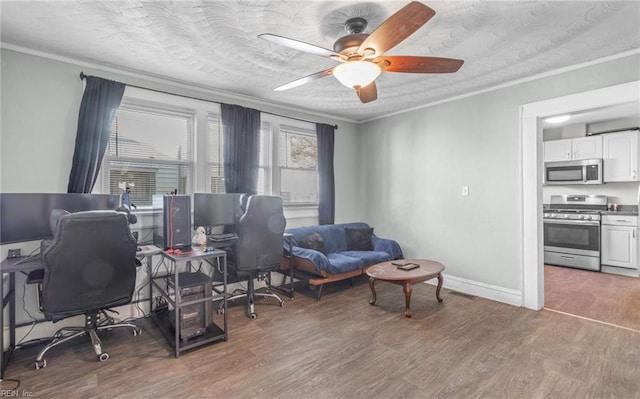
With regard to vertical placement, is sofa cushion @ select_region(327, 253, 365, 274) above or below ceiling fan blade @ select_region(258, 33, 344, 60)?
below

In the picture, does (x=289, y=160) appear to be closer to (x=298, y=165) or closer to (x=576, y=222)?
(x=298, y=165)

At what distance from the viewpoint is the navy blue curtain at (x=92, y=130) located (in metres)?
2.87

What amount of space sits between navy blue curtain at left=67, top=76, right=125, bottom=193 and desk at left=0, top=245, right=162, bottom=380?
0.77 m

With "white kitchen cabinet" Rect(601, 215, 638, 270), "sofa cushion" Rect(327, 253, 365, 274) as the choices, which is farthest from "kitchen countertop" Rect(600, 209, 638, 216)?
"sofa cushion" Rect(327, 253, 365, 274)

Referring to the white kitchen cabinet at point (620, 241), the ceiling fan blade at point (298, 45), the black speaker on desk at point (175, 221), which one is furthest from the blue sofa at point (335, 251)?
the white kitchen cabinet at point (620, 241)

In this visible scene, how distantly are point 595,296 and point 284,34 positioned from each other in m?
4.64

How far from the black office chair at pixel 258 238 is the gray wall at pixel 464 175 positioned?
226 cm

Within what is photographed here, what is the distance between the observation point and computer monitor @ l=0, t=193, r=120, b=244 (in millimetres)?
2367

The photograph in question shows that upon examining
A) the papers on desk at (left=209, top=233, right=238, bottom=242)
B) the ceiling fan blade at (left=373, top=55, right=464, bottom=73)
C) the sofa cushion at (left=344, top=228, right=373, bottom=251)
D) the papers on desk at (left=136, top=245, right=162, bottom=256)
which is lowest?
the sofa cushion at (left=344, top=228, right=373, bottom=251)

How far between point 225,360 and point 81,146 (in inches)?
92.4

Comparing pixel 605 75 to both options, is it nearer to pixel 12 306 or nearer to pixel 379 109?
pixel 379 109

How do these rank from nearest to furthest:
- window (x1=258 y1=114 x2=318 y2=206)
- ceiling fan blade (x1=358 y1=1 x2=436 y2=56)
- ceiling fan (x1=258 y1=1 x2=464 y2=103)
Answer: ceiling fan blade (x1=358 y1=1 x2=436 y2=56)
ceiling fan (x1=258 y1=1 x2=464 y2=103)
window (x1=258 y1=114 x2=318 y2=206)

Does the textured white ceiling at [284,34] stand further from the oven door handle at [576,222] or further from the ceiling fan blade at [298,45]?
the oven door handle at [576,222]

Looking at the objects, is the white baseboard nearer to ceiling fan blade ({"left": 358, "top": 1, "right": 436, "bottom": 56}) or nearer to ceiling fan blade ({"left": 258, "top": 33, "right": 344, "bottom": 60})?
ceiling fan blade ({"left": 358, "top": 1, "right": 436, "bottom": 56})
